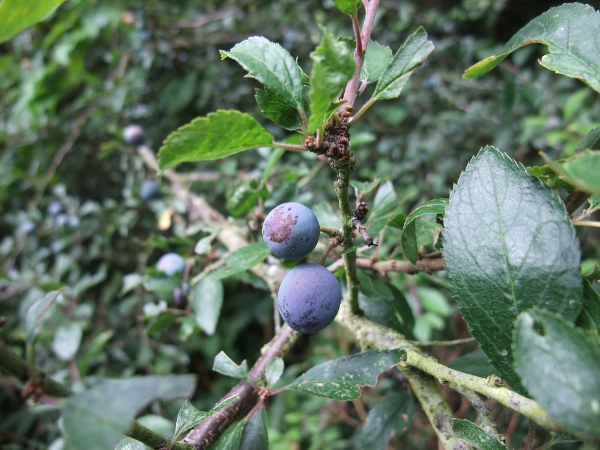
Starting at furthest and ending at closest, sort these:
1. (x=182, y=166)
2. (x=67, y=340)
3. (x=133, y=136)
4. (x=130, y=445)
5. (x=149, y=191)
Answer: (x=182, y=166) → (x=133, y=136) → (x=149, y=191) → (x=67, y=340) → (x=130, y=445)

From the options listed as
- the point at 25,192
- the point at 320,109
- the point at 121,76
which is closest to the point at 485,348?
the point at 320,109

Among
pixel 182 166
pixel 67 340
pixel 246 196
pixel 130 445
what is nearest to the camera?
pixel 130 445

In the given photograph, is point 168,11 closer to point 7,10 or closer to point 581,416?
point 7,10

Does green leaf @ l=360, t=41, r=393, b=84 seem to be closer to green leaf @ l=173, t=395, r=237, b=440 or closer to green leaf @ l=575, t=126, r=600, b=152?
green leaf @ l=575, t=126, r=600, b=152

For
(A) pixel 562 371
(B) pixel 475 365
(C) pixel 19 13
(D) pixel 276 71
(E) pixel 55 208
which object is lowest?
(E) pixel 55 208

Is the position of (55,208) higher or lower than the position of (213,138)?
lower

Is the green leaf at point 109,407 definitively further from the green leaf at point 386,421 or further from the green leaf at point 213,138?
the green leaf at point 386,421

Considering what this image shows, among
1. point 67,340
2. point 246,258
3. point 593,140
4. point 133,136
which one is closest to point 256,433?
point 246,258

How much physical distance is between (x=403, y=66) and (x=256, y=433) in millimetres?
569

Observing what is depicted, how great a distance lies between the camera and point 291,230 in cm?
58

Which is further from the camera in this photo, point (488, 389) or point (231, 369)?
point (231, 369)

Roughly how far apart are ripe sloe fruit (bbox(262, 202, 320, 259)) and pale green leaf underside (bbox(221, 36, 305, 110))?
5.9 inches

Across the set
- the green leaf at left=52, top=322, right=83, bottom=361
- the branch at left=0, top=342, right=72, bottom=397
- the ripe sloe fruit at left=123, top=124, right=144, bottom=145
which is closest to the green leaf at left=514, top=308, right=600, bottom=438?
the branch at left=0, top=342, right=72, bottom=397

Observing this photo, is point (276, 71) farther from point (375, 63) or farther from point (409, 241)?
point (409, 241)
